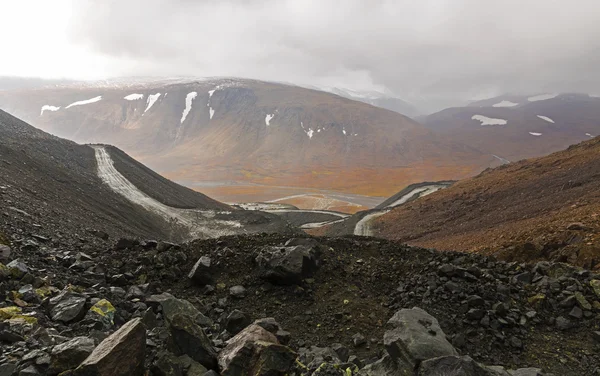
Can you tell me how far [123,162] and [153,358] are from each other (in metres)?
51.3

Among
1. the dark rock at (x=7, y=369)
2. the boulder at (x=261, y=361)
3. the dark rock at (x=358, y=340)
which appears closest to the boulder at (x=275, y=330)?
the boulder at (x=261, y=361)

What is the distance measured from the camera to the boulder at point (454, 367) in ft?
16.2

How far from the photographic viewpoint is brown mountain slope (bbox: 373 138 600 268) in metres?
14.5

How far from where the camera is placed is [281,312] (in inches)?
351

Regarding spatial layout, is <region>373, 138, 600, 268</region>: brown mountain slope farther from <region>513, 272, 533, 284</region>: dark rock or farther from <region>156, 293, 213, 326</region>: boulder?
<region>156, 293, 213, 326</region>: boulder

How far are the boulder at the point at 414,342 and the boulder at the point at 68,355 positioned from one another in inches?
187

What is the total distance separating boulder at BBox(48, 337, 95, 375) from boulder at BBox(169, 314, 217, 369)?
1213 mm

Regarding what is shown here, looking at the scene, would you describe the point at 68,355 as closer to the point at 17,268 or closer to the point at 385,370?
the point at 17,268

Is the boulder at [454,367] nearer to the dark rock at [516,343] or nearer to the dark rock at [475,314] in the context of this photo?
the dark rock at [516,343]

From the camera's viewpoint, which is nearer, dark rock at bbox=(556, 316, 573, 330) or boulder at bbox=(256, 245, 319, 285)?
dark rock at bbox=(556, 316, 573, 330)

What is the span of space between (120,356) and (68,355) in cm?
76

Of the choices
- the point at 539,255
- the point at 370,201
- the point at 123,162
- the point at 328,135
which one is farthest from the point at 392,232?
the point at 328,135

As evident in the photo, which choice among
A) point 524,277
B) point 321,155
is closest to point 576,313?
point 524,277

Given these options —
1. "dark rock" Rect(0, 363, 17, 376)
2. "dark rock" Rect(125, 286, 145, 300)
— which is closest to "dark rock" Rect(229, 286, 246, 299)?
"dark rock" Rect(125, 286, 145, 300)
